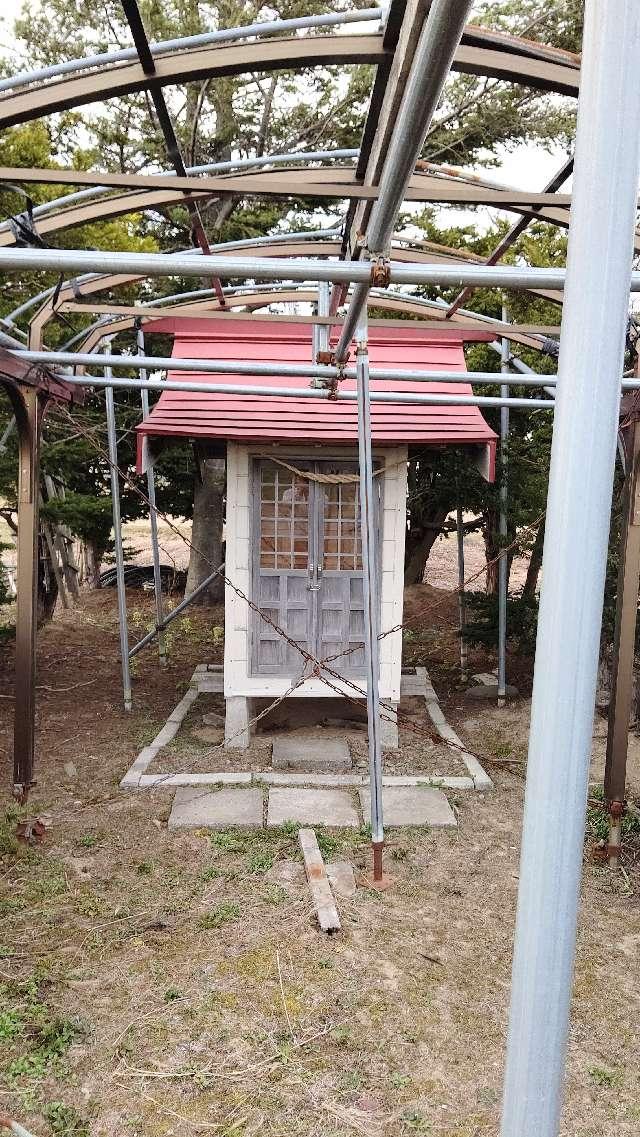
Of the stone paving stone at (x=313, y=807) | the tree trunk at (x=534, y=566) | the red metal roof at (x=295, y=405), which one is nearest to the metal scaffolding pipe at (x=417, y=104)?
the red metal roof at (x=295, y=405)

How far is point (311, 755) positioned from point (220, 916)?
8.15ft

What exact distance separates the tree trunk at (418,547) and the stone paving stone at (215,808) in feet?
22.8

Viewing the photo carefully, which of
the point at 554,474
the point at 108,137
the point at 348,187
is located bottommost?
the point at 554,474

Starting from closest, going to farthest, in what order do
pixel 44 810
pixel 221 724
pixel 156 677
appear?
pixel 44 810
pixel 221 724
pixel 156 677

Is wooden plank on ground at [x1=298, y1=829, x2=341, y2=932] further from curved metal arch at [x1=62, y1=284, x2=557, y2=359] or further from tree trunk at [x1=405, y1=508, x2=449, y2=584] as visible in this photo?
tree trunk at [x1=405, y1=508, x2=449, y2=584]

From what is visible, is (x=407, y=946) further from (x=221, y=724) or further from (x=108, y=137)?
(x=108, y=137)

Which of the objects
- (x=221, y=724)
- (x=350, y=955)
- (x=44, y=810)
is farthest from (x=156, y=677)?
(x=350, y=955)

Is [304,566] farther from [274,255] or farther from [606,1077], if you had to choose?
[606,1077]

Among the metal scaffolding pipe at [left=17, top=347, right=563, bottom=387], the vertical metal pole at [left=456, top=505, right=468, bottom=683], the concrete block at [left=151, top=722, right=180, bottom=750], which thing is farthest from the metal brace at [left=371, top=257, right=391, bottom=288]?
the vertical metal pole at [left=456, top=505, right=468, bottom=683]

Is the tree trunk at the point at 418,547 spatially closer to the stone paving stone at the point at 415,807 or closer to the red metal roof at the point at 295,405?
the red metal roof at the point at 295,405

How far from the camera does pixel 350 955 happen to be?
153 inches

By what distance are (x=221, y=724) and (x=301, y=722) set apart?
0.79 meters

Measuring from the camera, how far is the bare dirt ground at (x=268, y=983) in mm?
2924

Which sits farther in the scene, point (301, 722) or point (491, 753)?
point (301, 722)
